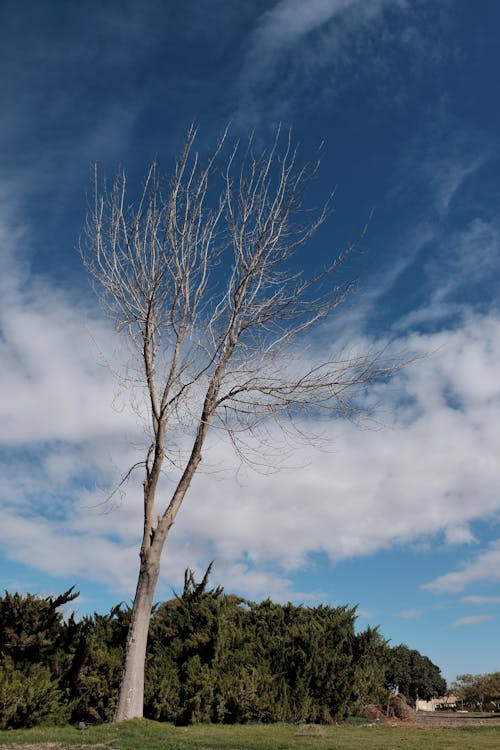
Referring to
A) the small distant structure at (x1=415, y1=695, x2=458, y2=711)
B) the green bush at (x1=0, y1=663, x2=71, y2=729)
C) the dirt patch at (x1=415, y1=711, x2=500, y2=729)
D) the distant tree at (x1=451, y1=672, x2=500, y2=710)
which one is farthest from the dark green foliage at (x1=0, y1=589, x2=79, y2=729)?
the small distant structure at (x1=415, y1=695, x2=458, y2=711)

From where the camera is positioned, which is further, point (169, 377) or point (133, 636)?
point (169, 377)

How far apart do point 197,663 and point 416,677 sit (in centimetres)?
3577

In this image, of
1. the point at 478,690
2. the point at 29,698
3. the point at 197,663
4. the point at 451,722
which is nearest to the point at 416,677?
the point at 478,690

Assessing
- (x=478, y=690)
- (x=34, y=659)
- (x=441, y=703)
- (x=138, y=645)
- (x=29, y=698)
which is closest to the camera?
(x=29, y=698)

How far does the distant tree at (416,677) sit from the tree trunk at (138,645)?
113 feet

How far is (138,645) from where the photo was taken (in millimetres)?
11266

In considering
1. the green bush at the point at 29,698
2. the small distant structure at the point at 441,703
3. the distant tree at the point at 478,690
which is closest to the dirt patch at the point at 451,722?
the green bush at the point at 29,698

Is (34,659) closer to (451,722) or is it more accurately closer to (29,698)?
(29,698)

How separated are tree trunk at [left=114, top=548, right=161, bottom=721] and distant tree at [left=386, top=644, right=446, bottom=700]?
34430 mm

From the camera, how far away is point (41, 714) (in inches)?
430

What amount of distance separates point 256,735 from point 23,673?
14.5 ft

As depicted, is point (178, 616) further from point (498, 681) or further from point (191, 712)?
point (498, 681)

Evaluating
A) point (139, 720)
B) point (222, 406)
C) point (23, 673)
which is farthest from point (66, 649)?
A: point (222, 406)

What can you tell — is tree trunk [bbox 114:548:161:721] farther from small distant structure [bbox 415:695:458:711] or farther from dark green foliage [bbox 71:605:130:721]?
small distant structure [bbox 415:695:458:711]
